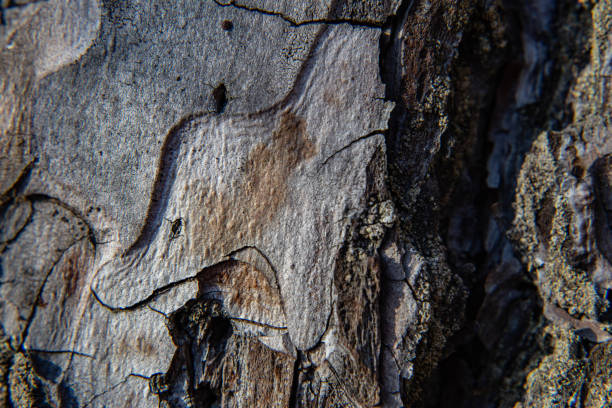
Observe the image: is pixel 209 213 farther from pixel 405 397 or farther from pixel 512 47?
pixel 512 47

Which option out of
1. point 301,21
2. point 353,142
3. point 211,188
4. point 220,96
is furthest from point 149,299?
point 301,21

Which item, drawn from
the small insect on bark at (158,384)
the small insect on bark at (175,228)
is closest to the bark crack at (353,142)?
the small insect on bark at (175,228)

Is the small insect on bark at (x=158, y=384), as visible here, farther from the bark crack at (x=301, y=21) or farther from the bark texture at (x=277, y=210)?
the bark crack at (x=301, y=21)

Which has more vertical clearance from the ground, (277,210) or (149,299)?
(277,210)

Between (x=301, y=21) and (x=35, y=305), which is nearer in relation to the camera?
(x=301, y=21)

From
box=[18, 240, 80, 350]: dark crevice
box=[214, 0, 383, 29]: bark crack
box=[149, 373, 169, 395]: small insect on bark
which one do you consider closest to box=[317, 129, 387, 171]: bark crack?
box=[214, 0, 383, 29]: bark crack

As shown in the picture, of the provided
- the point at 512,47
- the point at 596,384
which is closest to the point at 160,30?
the point at 512,47

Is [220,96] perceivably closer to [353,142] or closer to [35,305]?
[353,142]
